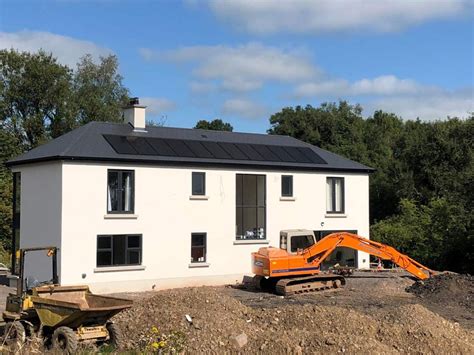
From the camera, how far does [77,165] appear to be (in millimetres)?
25844

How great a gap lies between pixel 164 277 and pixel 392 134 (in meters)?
43.6

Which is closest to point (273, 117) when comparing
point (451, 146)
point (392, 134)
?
point (392, 134)

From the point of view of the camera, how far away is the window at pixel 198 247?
28.7 meters

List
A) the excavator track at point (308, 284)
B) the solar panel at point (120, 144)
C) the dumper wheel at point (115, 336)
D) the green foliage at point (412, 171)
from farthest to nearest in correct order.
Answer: the green foliage at point (412, 171) → the solar panel at point (120, 144) → the excavator track at point (308, 284) → the dumper wheel at point (115, 336)

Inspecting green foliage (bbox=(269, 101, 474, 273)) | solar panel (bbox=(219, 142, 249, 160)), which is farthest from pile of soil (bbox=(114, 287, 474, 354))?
green foliage (bbox=(269, 101, 474, 273))

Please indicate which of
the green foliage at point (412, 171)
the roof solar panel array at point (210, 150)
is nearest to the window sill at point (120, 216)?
the roof solar panel array at point (210, 150)

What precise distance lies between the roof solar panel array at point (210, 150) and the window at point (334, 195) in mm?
1193

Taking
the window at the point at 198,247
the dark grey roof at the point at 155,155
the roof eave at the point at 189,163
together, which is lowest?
the window at the point at 198,247

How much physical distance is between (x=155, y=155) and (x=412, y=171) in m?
26.1

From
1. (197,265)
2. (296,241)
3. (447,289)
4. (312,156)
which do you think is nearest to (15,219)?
Answer: (197,265)

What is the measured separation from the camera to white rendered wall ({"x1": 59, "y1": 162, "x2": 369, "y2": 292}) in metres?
25.7

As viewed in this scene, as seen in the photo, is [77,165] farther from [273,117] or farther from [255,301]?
[273,117]

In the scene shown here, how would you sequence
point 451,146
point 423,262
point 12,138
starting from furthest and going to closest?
point 12,138
point 451,146
point 423,262

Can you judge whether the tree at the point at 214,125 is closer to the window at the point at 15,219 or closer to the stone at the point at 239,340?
the window at the point at 15,219
